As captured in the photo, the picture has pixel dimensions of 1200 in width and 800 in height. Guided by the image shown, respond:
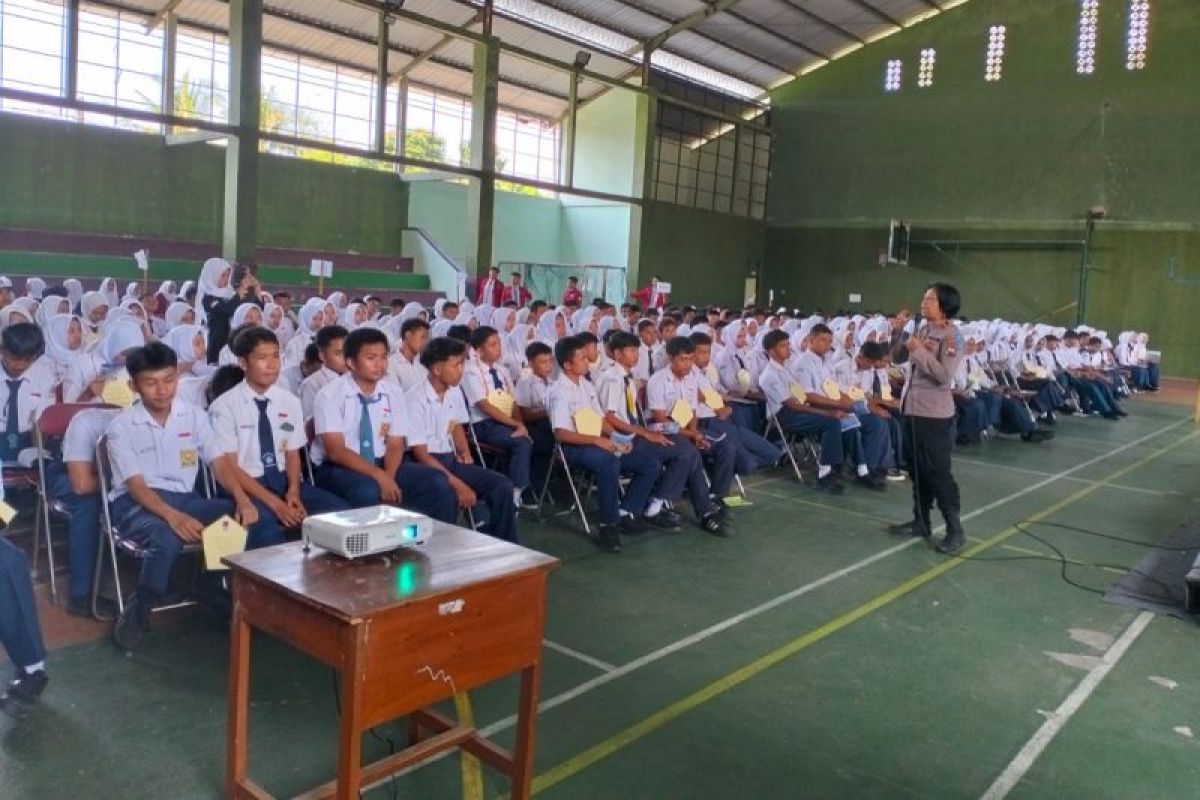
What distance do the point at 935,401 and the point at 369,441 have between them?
3.35 meters

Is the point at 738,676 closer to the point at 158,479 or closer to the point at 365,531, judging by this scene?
the point at 365,531

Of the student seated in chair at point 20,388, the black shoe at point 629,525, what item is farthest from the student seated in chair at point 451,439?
the student seated in chair at point 20,388

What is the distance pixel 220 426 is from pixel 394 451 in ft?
2.78

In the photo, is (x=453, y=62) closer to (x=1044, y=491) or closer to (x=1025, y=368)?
(x=1025, y=368)

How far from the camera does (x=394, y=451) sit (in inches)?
182

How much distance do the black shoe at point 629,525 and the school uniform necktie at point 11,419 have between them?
3292 mm

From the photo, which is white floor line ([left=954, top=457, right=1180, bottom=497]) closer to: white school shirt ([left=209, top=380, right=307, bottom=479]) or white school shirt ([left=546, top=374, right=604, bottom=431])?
white school shirt ([left=546, top=374, right=604, bottom=431])

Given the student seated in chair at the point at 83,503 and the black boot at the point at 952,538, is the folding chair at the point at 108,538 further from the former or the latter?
the black boot at the point at 952,538

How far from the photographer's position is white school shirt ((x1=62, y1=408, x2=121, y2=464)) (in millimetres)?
3869

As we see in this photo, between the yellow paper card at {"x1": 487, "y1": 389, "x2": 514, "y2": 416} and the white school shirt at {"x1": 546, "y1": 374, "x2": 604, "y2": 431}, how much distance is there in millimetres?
316

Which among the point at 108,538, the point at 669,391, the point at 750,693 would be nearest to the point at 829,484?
the point at 669,391

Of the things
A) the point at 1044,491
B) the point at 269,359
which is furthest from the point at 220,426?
the point at 1044,491

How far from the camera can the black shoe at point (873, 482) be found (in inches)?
295

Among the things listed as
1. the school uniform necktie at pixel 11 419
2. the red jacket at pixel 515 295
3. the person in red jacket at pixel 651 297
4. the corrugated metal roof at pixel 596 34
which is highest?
the corrugated metal roof at pixel 596 34
